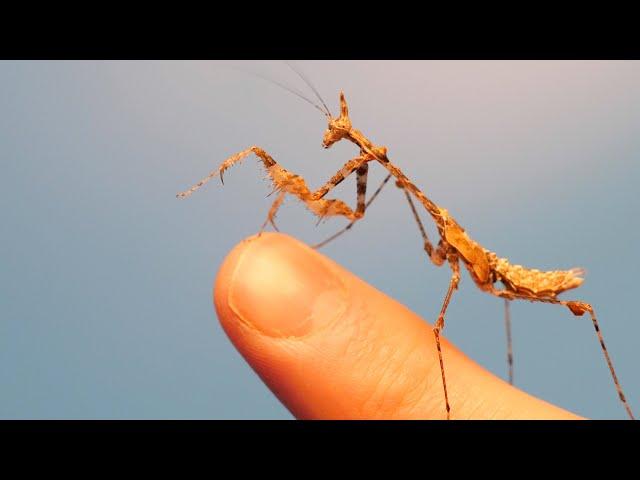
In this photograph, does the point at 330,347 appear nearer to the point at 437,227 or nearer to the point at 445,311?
the point at 445,311

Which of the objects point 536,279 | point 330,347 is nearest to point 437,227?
point 536,279

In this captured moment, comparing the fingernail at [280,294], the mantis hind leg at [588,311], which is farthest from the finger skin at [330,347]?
the mantis hind leg at [588,311]

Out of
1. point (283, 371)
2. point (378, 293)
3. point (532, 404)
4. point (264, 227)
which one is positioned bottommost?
point (532, 404)

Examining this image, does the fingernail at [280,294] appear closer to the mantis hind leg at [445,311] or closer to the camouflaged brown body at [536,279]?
the mantis hind leg at [445,311]

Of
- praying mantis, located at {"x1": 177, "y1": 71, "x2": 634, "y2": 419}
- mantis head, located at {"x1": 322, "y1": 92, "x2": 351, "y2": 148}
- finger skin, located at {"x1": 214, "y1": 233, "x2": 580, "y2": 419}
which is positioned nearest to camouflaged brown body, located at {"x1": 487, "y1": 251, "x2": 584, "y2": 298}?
praying mantis, located at {"x1": 177, "y1": 71, "x2": 634, "y2": 419}

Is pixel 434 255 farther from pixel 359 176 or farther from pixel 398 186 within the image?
pixel 359 176

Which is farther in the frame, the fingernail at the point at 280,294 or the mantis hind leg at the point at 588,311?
the mantis hind leg at the point at 588,311

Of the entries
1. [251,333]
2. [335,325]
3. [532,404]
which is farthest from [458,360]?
[251,333]
